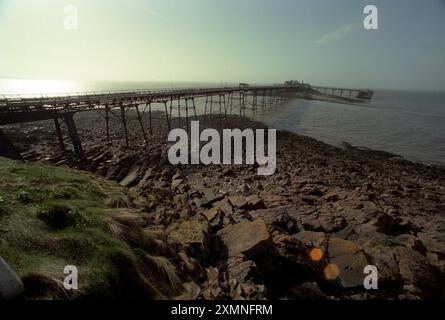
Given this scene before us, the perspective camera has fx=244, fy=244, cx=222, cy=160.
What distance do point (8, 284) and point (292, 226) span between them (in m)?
8.21

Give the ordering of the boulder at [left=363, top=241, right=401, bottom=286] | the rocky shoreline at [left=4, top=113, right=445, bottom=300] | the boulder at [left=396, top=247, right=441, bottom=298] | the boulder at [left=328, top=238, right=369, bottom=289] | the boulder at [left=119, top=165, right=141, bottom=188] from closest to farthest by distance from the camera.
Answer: the rocky shoreline at [left=4, top=113, right=445, bottom=300], the boulder at [left=328, top=238, right=369, bottom=289], the boulder at [left=363, top=241, right=401, bottom=286], the boulder at [left=396, top=247, right=441, bottom=298], the boulder at [left=119, top=165, right=141, bottom=188]

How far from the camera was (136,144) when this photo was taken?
1010 inches

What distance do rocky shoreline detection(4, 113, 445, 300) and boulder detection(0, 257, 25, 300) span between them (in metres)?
2.94

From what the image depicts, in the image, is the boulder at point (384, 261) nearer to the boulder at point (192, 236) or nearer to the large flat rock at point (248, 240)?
the large flat rock at point (248, 240)

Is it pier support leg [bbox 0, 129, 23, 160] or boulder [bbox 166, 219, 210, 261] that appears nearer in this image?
boulder [bbox 166, 219, 210, 261]

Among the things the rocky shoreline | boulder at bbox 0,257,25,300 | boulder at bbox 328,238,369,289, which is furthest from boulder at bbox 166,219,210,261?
boulder at bbox 0,257,25,300

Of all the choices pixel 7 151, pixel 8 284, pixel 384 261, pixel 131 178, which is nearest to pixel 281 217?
pixel 384 261

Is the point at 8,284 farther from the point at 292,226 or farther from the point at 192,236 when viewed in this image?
the point at 292,226

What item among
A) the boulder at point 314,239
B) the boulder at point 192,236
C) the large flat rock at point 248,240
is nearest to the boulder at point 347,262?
the boulder at point 314,239

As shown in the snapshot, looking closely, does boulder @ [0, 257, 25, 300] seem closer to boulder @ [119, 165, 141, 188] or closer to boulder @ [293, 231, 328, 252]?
boulder @ [293, 231, 328, 252]

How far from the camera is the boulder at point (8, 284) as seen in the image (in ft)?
11.8

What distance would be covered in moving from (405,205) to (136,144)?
23.1 meters

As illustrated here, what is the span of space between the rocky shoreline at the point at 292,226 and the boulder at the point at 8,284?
2938 millimetres

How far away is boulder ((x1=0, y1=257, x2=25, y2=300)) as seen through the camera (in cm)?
359
